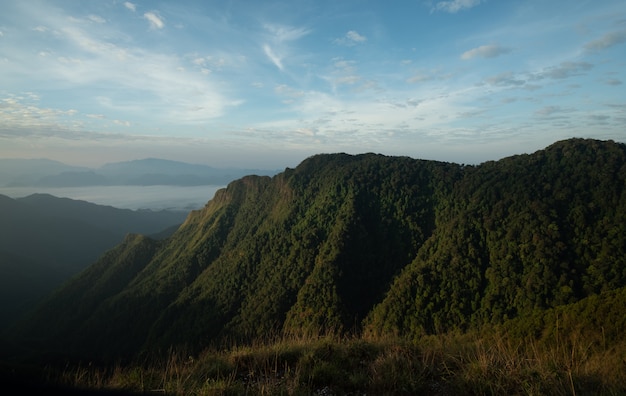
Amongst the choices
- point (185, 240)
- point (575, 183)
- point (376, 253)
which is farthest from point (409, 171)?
point (185, 240)

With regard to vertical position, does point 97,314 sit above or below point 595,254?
below

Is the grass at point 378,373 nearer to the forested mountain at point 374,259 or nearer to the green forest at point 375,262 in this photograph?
the green forest at point 375,262

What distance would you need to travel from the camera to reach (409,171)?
3140 inches

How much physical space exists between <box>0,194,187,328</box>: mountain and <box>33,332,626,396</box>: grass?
109280mm

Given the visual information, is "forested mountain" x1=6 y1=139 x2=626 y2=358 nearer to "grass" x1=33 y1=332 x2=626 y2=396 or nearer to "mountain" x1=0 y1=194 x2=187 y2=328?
"mountain" x1=0 y1=194 x2=187 y2=328

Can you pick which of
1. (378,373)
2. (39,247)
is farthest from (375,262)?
(39,247)

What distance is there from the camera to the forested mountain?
1820 inches

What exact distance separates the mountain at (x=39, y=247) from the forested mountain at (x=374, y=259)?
24711 millimetres

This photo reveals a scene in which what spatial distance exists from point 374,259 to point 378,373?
6245 cm

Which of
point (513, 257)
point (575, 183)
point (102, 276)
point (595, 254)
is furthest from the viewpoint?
point (102, 276)

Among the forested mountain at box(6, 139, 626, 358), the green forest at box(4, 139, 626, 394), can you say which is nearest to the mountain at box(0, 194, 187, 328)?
the green forest at box(4, 139, 626, 394)

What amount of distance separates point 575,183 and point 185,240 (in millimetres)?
91075

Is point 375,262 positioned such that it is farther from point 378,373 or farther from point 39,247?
point 39,247

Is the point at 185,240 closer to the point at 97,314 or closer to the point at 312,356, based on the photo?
the point at 97,314
